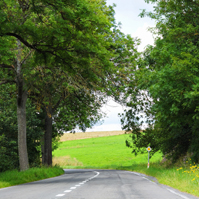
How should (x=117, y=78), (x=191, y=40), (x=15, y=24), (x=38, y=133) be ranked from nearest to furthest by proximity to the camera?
(x=15, y=24) → (x=191, y=40) → (x=117, y=78) → (x=38, y=133)

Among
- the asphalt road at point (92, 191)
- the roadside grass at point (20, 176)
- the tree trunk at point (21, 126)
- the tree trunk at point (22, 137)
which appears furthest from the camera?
the tree trunk at point (22, 137)

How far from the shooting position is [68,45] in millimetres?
14672

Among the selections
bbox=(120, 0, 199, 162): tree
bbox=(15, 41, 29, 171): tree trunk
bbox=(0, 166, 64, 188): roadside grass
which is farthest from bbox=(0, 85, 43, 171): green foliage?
bbox=(120, 0, 199, 162): tree

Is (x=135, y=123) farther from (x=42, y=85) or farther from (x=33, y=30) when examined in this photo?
(x=33, y=30)

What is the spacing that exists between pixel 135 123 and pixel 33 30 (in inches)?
833

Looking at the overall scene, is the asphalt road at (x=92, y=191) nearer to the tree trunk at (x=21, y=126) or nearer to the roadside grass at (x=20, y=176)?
the roadside grass at (x=20, y=176)

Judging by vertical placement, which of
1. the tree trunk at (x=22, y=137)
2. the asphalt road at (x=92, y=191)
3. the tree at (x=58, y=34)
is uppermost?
the tree at (x=58, y=34)

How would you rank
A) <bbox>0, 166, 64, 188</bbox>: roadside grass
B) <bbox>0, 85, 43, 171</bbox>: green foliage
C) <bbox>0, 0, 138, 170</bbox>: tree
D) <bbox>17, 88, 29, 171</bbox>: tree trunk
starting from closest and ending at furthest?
<bbox>0, 0, 138, 170</bbox>: tree
<bbox>0, 166, 64, 188</bbox>: roadside grass
<bbox>17, 88, 29, 171</bbox>: tree trunk
<bbox>0, 85, 43, 171</bbox>: green foliage

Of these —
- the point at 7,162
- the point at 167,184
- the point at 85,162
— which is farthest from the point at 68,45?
the point at 85,162

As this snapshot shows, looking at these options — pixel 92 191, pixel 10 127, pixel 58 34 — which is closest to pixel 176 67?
pixel 58 34

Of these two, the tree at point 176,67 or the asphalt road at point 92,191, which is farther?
the tree at point 176,67

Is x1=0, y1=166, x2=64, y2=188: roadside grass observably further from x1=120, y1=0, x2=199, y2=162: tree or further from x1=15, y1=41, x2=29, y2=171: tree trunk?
x1=120, y1=0, x2=199, y2=162: tree

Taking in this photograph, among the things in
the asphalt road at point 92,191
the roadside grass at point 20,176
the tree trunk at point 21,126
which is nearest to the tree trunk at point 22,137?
the tree trunk at point 21,126

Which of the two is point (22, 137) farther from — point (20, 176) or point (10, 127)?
point (10, 127)
